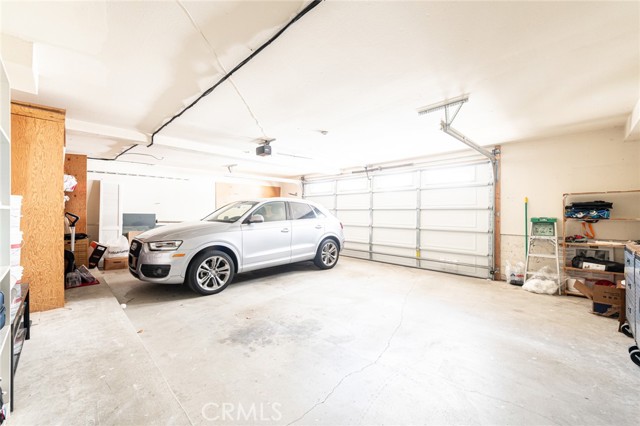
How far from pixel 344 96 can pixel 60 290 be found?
12.9 feet

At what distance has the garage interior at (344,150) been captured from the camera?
1.63 meters

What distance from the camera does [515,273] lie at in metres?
4.62

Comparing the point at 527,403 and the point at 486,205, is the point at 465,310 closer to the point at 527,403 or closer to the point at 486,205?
the point at 527,403

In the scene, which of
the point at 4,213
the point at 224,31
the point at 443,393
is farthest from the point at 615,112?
the point at 4,213

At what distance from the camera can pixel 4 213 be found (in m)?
1.44

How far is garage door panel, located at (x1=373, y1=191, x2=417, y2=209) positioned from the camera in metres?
6.23

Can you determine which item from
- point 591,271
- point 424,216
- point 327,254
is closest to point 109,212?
point 327,254

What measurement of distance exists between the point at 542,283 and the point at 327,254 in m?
3.80

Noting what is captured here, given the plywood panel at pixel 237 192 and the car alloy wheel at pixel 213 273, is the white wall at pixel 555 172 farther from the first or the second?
the plywood panel at pixel 237 192

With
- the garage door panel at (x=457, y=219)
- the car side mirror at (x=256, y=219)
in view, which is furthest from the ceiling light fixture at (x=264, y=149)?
the garage door panel at (x=457, y=219)

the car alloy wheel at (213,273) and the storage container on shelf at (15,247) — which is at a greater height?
the storage container on shelf at (15,247)

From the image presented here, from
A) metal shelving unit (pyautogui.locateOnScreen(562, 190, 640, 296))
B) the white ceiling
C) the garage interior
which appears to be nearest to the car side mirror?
the garage interior

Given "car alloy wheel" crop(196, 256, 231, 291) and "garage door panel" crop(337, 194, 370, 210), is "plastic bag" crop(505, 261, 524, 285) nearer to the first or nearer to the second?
Answer: "garage door panel" crop(337, 194, 370, 210)

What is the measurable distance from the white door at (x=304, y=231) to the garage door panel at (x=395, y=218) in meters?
2.16
